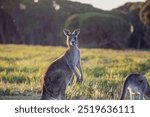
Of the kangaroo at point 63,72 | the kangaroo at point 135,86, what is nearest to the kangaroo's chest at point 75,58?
the kangaroo at point 63,72

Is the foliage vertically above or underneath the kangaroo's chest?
above

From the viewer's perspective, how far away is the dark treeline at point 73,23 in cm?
562

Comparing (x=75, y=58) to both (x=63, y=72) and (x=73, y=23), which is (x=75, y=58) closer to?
(x=63, y=72)

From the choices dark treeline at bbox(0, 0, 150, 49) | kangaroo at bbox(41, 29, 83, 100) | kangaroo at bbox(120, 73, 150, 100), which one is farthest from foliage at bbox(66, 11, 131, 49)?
kangaroo at bbox(120, 73, 150, 100)

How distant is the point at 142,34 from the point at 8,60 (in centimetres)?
136

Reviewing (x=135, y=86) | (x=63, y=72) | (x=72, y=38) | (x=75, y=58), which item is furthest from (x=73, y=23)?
(x=135, y=86)

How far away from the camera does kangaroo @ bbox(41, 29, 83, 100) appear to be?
17.3 ft

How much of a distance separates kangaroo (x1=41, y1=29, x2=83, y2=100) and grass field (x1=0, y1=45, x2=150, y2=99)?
0.12m

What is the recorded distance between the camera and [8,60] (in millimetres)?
5602

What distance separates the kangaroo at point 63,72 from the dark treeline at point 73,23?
20cm

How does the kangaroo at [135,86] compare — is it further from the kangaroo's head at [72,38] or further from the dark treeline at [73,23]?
the kangaroo's head at [72,38]

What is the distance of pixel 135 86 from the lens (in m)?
5.38

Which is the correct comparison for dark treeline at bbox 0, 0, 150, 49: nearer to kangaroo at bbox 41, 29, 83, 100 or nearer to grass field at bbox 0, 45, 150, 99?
grass field at bbox 0, 45, 150, 99

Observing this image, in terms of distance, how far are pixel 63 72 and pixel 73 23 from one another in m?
0.53
